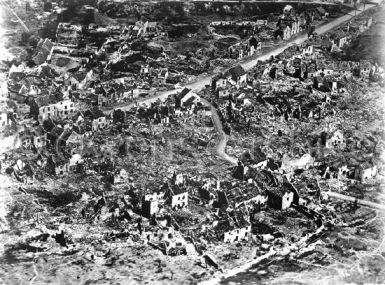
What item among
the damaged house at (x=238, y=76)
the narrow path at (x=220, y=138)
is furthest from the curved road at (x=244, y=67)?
the damaged house at (x=238, y=76)

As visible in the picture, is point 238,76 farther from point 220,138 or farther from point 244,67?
point 220,138

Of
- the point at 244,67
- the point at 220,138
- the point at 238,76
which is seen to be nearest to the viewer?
the point at 220,138

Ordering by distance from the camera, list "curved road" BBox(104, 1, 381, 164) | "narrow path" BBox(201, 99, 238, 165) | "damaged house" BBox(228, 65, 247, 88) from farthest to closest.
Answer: "damaged house" BBox(228, 65, 247, 88) < "curved road" BBox(104, 1, 381, 164) < "narrow path" BBox(201, 99, 238, 165)

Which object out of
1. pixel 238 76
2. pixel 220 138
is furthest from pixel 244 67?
pixel 220 138

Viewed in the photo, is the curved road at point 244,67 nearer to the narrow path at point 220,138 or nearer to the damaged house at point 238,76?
the narrow path at point 220,138

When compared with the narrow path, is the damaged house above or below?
above

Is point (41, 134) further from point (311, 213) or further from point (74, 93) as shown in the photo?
point (311, 213)

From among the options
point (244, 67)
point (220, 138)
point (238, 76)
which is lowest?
point (220, 138)

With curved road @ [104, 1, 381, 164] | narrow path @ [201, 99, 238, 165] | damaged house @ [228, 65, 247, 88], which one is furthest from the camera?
damaged house @ [228, 65, 247, 88]

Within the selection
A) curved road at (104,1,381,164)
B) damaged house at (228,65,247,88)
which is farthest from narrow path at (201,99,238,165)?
damaged house at (228,65,247,88)

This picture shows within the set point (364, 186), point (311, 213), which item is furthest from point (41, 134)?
point (364, 186)

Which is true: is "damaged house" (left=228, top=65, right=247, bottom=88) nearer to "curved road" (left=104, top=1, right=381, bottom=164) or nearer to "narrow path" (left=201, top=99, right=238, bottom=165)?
"curved road" (left=104, top=1, right=381, bottom=164)
